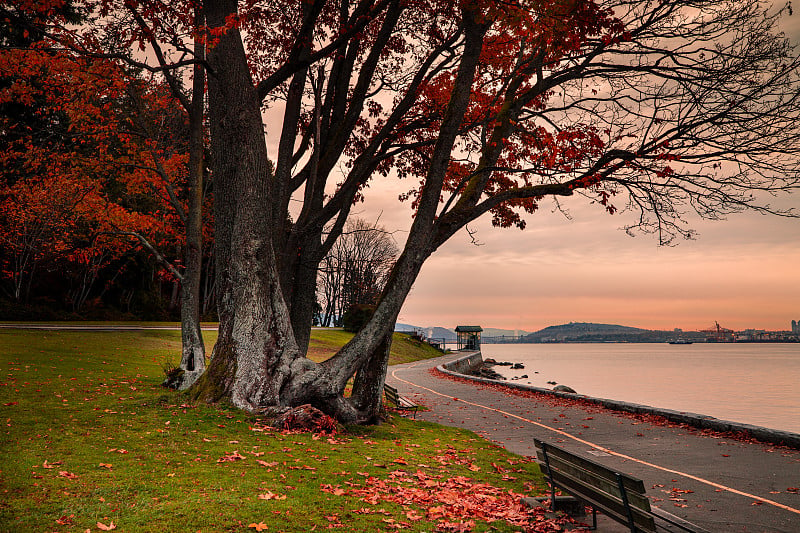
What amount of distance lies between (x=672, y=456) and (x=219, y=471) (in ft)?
26.0

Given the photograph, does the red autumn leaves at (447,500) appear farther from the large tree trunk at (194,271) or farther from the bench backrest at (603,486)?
the large tree trunk at (194,271)

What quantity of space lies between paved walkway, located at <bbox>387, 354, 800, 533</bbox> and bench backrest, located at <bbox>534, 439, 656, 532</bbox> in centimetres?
64

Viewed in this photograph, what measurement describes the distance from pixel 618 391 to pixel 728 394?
7878mm

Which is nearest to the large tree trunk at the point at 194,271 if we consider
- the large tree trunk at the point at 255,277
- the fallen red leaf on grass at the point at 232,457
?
the large tree trunk at the point at 255,277

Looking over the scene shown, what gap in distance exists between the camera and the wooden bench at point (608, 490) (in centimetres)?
484

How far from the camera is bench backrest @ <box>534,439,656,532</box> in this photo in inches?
190

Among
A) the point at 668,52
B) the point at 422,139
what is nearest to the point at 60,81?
the point at 422,139

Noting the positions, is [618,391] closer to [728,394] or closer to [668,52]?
[728,394]

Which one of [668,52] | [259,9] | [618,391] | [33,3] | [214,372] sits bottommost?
[618,391]

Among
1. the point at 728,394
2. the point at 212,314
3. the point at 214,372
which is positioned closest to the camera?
the point at 214,372

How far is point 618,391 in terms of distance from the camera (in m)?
44.2

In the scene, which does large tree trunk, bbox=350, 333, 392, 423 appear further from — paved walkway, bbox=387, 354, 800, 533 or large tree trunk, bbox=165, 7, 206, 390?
large tree trunk, bbox=165, 7, 206, 390

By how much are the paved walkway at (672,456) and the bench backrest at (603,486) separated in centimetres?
64

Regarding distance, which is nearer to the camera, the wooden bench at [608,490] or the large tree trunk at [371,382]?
the wooden bench at [608,490]
